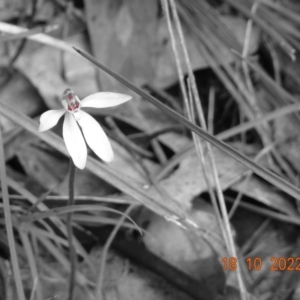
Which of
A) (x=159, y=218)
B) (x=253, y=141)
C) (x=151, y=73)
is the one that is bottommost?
(x=159, y=218)

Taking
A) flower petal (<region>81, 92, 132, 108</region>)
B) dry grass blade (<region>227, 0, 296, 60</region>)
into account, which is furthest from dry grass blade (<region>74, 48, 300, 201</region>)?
dry grass blade (<region>227, 0, 296, 60</region>)

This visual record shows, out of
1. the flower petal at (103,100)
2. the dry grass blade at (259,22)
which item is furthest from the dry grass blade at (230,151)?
the dry grass blade at (259,22)

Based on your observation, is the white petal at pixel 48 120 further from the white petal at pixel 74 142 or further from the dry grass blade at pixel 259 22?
the dry grass blade at pixel 259 22

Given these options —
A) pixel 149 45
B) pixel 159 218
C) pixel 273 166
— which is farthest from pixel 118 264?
pixel 149 45

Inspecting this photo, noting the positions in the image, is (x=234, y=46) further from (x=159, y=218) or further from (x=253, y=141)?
(x=159, y=218)

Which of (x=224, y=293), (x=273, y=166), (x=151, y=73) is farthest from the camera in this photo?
(x=151, y=73)

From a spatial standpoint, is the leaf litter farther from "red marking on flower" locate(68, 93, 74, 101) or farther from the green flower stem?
"red marking on flower" locate(68, 93, 74, 101)

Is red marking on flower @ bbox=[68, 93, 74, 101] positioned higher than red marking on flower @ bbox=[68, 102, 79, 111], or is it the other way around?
red marking on flower @ bbox=[68, 93, 74, 101]
